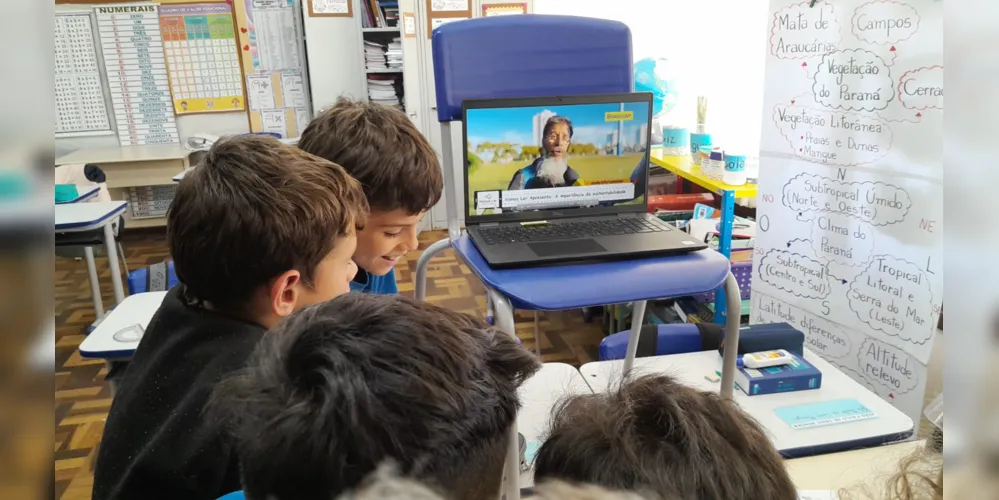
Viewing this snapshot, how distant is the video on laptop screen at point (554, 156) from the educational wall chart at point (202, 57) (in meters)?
3.73

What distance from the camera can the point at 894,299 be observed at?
5.17 feet

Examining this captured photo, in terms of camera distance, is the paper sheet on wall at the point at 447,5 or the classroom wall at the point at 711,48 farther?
the paper sheet on wall at the point at 447,5

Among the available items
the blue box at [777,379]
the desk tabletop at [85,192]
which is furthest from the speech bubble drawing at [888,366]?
the desk tabletop at [85,192]

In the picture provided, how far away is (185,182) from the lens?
89cm

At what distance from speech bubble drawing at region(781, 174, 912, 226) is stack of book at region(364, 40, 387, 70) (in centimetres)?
302

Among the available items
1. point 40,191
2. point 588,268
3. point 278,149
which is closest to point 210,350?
point 278,149

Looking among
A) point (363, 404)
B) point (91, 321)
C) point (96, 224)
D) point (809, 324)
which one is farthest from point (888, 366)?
point (91, 321)

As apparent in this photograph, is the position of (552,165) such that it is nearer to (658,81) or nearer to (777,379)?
(777,379)

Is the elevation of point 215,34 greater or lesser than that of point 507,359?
greater

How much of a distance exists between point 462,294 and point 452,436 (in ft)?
9.27

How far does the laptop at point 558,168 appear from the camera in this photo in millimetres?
1165

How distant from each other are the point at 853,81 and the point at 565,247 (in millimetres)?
1017

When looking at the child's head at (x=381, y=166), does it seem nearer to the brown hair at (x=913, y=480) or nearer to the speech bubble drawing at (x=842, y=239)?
the brown hair at (x=913, y=480)

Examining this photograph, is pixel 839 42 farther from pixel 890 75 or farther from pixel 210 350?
pixel 210 350
